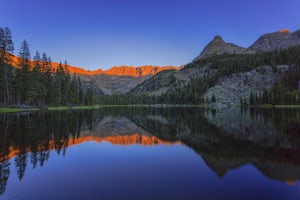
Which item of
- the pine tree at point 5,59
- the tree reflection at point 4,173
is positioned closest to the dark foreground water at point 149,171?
the tree reflection at point 4,173

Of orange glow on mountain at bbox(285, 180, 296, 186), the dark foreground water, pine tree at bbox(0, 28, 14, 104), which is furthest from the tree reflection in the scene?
pine tree at bbox(0, 28, 14, 104)

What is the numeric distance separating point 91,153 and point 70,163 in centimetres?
393

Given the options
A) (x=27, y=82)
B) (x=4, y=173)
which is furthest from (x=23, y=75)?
(x=4, y=173)

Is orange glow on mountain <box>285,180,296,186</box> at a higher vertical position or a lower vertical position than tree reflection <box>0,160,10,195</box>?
lower

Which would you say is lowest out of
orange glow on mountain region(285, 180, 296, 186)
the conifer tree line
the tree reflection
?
orange glow on mountain region(285, 180, 296, 186)

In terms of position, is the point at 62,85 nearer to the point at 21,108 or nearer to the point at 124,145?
the point at 21,108

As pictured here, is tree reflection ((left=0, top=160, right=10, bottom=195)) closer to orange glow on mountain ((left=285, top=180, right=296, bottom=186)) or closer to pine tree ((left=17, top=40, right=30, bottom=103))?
orange glow on mountain ((left=285, top=180, right=296, bottom=186))

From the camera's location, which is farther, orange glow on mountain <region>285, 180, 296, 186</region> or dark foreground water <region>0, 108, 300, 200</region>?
orange glow on mountain <region>285, 180, 296, 186</region>

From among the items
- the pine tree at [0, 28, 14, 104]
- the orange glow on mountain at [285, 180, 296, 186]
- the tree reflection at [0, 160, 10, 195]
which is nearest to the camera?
the tree reflection at [0, 160, 10, 195]

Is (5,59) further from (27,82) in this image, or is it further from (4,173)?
(4,173)

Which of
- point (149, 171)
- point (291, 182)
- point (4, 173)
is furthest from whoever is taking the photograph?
point (149, 171)

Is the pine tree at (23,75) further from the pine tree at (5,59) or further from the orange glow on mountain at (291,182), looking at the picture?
the orange glow on mountain at (291,182)

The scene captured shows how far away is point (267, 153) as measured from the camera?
62.5 feet

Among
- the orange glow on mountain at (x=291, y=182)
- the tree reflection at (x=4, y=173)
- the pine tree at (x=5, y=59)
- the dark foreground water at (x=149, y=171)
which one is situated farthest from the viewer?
the pine tree at (x=5, y=59)
